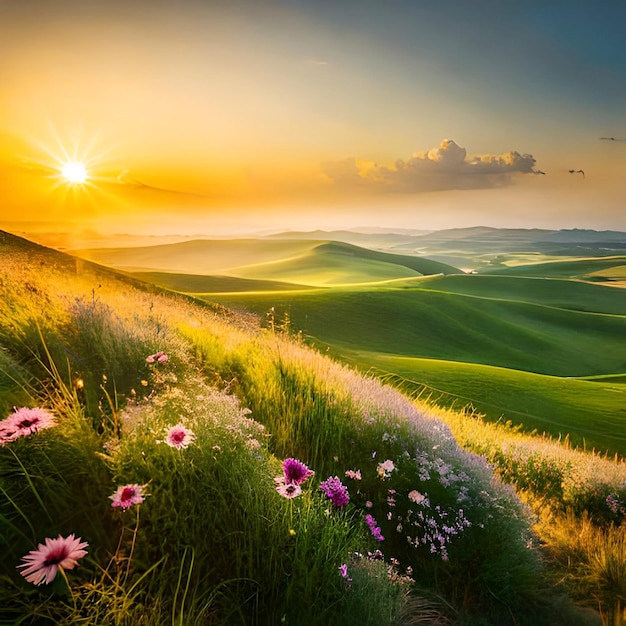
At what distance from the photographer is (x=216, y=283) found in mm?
69938

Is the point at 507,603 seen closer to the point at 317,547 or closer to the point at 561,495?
the point at 317,547

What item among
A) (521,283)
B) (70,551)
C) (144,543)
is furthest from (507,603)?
(521,283)

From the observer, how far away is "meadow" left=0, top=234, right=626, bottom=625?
2.47 meters

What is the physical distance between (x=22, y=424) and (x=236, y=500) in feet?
4.72

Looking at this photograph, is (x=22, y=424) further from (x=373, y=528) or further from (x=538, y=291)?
(x=538, y=291)

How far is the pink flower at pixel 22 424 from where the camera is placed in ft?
7.45

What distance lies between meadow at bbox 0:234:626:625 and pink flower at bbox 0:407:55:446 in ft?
0.05

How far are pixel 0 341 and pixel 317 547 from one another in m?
4.09

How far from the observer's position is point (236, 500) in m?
3.01

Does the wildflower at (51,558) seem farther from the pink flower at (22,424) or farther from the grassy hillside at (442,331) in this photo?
the grassy hillside at (442,331)

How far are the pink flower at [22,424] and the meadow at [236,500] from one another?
0.05 ft

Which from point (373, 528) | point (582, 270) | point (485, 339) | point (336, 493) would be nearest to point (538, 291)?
point (485, 339)

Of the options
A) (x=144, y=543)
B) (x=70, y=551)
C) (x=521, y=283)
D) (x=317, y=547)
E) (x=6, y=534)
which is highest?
(x=70, y=551)

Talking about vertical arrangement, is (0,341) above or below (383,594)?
above
